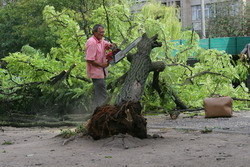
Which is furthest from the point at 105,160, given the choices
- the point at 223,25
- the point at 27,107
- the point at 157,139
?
the point at 223,25

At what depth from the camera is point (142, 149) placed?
6.98 metres

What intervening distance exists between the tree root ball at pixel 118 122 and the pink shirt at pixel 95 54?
1.75m

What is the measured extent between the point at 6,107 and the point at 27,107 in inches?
20.2

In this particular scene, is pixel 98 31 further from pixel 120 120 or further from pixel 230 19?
pixel 230 19

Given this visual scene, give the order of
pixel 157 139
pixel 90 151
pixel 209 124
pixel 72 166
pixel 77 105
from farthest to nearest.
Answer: pixel 77 105
pixel 209 124
pixel 157 139
pixel 90 151
pixel 72 166

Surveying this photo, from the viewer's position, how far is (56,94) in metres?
12.0

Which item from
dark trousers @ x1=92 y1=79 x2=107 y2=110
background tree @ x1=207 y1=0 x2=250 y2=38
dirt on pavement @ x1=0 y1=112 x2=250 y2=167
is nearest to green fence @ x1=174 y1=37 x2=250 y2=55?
background tree @ x1=207 y1=0 x2=250 y2=38

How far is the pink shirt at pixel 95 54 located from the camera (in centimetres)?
925

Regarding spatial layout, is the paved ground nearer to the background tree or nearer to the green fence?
the green fence

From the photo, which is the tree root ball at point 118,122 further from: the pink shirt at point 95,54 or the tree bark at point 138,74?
the pink shirt at point 95,54

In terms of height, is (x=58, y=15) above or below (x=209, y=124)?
above

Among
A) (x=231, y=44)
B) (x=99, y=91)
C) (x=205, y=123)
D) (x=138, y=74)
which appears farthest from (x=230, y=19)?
(x=138, y=74)

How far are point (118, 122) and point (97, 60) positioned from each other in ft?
6.95

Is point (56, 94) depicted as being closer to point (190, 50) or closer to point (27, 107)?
point (27, 107)
